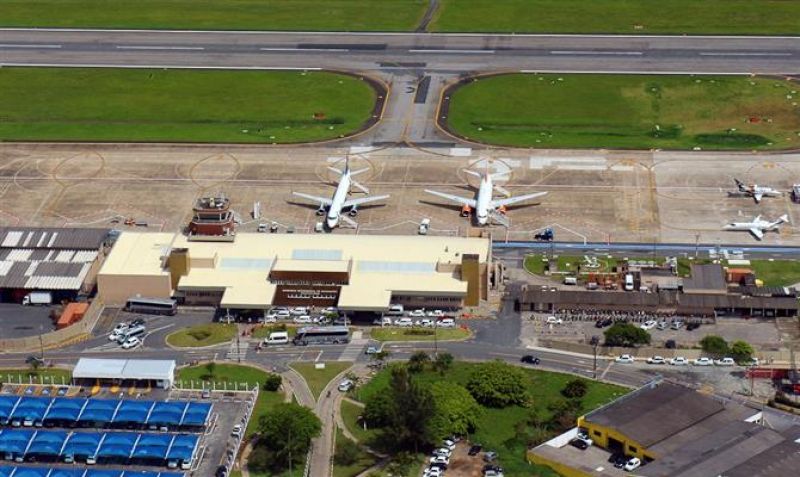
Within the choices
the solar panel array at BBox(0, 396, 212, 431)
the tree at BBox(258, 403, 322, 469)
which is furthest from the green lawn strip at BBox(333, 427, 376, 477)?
the solar panel array at BBox(0, 396, 212, 431)

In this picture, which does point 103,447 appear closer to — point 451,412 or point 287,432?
point 287,432

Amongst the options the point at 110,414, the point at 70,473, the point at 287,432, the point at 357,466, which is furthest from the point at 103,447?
the point at 357,466

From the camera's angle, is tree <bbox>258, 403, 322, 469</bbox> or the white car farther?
tree <bbox>258, 403, 322, 469</bbox>

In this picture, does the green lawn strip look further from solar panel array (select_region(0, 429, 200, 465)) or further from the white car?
the white car

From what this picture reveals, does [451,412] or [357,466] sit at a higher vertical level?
[451,412]

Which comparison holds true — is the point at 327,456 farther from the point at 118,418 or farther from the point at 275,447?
the point at 118,418

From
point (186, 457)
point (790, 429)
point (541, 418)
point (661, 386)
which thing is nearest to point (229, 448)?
point (186, 457)
